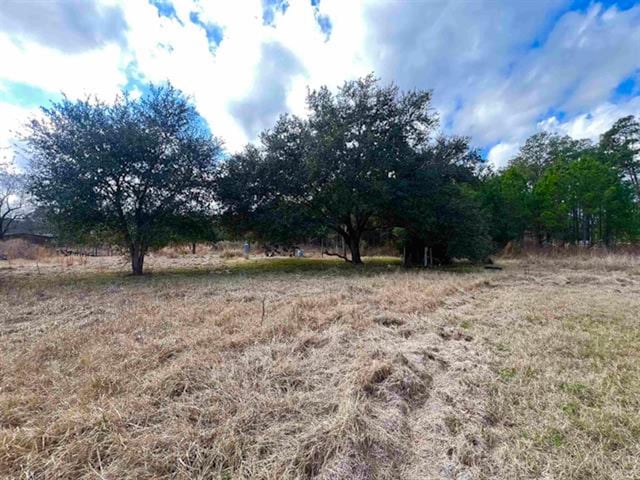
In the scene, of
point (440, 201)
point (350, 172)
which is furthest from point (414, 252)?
point (350, 172)

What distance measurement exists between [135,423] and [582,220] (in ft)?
79.8

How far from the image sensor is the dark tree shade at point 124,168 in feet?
25.9

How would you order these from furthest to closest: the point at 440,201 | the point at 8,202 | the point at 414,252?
the point at 8,202 → the point at 414,252 → the point at 440,201

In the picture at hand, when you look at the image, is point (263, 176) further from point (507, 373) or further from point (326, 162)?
point (507, 373)

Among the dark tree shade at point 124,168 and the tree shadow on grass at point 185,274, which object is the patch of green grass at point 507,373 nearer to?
the tree shadow on grass at point 185,274

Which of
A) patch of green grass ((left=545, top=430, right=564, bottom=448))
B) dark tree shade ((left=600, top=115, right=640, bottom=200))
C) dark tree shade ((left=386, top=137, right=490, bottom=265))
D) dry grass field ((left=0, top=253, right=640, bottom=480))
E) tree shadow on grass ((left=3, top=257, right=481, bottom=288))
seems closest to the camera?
dry grass field ((left=0, top=253, right=640, bottom=480))

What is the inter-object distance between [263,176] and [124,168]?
14.1 ft

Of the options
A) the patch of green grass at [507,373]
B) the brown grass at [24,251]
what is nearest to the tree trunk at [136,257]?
the patch of green grass at [507,373]

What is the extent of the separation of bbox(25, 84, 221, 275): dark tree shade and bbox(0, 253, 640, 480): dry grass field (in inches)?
211

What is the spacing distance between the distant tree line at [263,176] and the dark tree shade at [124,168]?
0.10ft

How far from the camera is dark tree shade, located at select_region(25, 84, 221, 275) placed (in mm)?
7883

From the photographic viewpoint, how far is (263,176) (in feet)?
34.4

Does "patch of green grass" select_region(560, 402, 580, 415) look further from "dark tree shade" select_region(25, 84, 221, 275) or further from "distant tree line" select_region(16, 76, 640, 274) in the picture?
"dark tree shade" select_region(25, 84, 221, 275)

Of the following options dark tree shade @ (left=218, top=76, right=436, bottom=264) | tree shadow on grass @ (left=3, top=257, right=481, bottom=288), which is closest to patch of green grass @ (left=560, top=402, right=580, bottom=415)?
tree shadow on grass @ (left=3, top=257, right=481, bottom=288)
